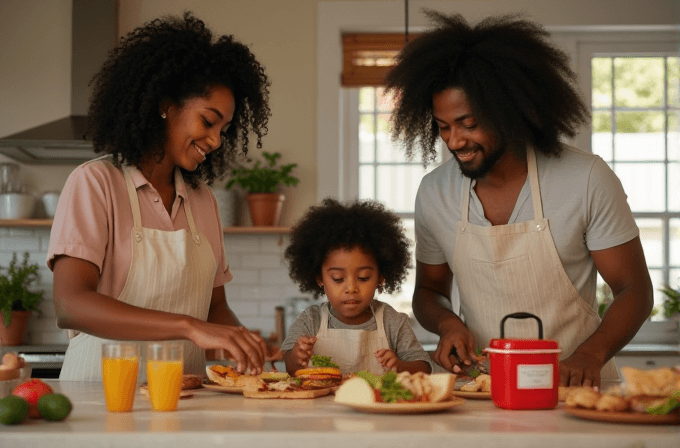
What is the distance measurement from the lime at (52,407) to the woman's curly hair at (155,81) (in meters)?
0.97

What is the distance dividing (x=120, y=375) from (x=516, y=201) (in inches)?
51.4

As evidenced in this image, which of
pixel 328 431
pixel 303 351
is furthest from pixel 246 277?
pixel 328 431

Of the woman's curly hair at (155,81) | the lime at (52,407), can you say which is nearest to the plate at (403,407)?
the lime at (52,407)

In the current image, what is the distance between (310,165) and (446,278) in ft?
8.61

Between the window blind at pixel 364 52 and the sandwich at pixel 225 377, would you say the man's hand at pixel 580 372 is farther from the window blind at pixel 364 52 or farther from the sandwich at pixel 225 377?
the window blind at pixel 364 52

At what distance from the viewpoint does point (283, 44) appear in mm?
5184

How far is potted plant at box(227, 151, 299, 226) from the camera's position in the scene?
490 cm

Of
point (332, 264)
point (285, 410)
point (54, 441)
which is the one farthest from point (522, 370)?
point (332, 264)

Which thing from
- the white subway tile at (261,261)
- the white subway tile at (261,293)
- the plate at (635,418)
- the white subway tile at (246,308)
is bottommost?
the white subway tile at (246,308)

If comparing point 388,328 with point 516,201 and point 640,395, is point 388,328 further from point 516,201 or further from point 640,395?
point 640,395

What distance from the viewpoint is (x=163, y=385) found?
61.5 inches

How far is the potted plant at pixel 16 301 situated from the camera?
15.7ft

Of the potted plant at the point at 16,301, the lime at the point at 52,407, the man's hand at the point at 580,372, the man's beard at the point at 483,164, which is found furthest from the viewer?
the potted plant at the point at 16,301

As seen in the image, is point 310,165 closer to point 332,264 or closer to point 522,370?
point 332,264
